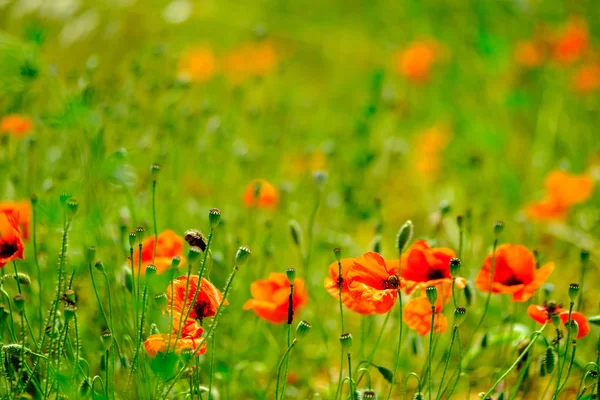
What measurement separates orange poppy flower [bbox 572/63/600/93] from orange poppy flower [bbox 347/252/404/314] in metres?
1.97

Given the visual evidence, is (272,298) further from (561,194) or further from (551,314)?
(561,194)

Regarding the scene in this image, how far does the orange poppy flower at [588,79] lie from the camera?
2.76 metres

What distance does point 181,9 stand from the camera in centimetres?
306

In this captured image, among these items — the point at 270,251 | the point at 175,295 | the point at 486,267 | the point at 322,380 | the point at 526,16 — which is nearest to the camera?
the point at 175,295

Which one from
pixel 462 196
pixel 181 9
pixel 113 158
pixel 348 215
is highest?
pixel 181 9

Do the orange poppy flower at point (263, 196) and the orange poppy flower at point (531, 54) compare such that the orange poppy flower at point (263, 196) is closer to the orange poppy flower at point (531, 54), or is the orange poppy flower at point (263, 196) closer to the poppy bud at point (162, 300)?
the poppy bud at point (162, 300)

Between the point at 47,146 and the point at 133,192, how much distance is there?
0.49 metres

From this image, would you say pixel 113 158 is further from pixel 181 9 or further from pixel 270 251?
pixel 181 9

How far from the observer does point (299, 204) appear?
2.28 metres

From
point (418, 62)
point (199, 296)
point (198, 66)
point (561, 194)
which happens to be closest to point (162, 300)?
point (199, 296)

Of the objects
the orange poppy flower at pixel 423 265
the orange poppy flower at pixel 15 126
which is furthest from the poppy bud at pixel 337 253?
Answer: the orange poppy flower at pixel 15 126

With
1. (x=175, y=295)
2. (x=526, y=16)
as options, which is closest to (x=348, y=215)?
(x=175, y=295)

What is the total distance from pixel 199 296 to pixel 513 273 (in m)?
0.60

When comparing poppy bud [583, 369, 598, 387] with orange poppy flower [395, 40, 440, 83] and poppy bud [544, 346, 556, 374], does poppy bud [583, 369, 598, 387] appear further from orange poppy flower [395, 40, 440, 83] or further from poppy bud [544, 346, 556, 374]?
orange poppy flower [395, 40, 440, 83]
